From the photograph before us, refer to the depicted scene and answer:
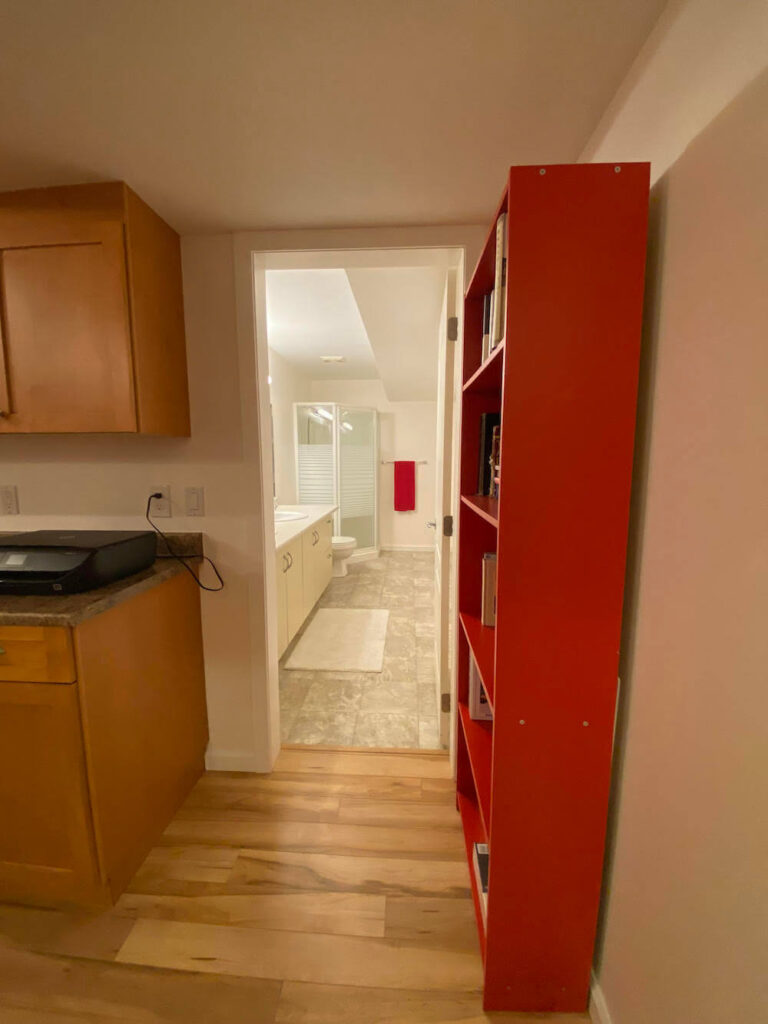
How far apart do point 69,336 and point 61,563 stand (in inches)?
28.5

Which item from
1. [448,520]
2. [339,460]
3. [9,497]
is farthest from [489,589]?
[339,460]

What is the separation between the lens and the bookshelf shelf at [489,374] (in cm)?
89

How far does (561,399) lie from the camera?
2.56ft

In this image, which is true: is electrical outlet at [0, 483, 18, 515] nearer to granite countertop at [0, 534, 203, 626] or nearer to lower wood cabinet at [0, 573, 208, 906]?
granite countertop at [0, 534, 203, 626]

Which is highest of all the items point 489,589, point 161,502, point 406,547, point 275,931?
point 161,502

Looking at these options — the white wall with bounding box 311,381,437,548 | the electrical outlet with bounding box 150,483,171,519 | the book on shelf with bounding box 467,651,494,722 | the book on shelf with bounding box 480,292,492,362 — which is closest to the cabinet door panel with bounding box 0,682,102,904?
the electrical outlet with bounding box 150,483,171,519

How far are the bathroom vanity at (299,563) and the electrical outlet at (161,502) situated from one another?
0.52 meters

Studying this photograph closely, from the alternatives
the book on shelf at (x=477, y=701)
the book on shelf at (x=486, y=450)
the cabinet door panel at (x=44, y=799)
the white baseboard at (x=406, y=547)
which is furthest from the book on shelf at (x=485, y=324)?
the white baseboard at (x=406, y=547)

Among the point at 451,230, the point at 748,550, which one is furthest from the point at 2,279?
the point at 748,550

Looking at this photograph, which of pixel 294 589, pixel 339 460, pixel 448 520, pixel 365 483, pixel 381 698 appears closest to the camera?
pixel 448 520

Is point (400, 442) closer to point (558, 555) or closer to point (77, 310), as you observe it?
point (77, 310)

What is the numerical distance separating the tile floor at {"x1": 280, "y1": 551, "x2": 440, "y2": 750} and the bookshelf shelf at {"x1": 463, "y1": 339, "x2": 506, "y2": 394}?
163 cm

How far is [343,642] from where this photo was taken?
2893 mm

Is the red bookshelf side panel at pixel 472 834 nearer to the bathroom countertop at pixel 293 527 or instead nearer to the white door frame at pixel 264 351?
the white door frame at pixel 264 351
